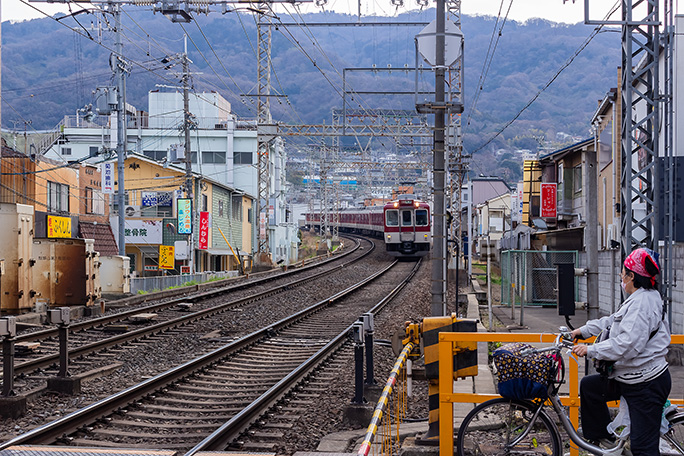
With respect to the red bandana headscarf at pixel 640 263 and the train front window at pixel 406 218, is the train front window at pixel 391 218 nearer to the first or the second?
the train front window at pixel 406 218

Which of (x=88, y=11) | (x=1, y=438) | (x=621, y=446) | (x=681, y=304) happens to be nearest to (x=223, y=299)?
(x=88, y=11)

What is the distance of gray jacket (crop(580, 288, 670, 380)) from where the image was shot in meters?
3.91

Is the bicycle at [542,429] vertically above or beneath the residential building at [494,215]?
beneath

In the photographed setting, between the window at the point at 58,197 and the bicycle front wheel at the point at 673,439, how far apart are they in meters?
25.5

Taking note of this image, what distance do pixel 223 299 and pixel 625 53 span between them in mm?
12431

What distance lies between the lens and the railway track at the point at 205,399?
20.0 ft

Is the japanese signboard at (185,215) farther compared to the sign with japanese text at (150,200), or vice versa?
the sign with japanese text at (150,200)

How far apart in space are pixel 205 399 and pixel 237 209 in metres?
37.2

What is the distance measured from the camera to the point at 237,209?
146 ft

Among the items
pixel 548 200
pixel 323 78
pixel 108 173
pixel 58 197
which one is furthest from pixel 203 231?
pixel 323 78

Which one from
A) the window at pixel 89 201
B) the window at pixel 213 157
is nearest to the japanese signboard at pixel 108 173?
the window at pixel 89 201

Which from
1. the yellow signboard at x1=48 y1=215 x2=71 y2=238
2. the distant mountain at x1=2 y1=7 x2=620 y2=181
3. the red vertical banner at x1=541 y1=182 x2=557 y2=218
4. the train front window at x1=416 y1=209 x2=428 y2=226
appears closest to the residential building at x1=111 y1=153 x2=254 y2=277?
the yellow signboard at x1=48 y1=215 x2=71 y2=238

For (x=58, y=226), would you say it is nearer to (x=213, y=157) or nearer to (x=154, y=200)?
(x=154, y=200)

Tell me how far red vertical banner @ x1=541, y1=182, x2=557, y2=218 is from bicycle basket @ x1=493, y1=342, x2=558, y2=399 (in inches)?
930
